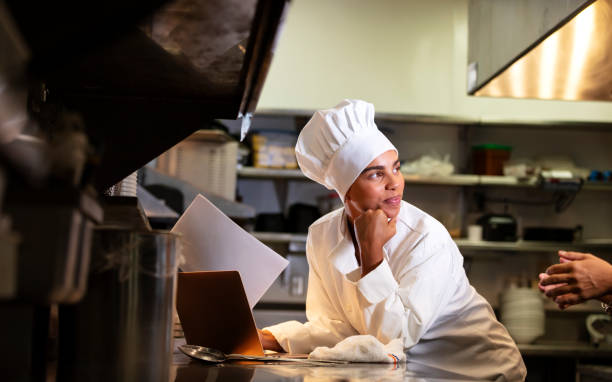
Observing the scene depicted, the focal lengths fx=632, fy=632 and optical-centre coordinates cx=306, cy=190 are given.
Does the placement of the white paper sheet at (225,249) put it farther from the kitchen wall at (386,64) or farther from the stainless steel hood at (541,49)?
the kitchen wall at (386,64)

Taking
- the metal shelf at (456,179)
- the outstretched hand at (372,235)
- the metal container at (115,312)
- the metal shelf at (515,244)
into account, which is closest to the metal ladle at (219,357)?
the outstretched hand at (372,235)

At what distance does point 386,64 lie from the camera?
14.9ft

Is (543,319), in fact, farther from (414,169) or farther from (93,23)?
(93,23)

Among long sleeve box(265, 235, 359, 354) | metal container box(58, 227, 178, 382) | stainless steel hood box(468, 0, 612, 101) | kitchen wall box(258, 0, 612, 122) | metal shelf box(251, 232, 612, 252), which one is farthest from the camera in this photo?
kitchen wall box(258, 0, 612, 122)

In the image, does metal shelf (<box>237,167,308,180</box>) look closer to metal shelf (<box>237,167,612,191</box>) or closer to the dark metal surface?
metal shelf (<box>237,167,612,191</box>)

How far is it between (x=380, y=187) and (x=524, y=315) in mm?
2578

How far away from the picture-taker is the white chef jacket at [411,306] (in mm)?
1567

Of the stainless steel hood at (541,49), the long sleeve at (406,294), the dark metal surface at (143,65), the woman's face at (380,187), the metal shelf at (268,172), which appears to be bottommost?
the long sleeve at (406,294)

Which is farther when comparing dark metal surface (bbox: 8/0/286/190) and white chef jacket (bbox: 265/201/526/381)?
white chef jacket (bbox: 265/201/526/381)

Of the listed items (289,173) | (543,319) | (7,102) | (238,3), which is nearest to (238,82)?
(238,3)

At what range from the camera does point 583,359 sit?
415 centimetres

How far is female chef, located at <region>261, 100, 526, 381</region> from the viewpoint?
5.18 feet

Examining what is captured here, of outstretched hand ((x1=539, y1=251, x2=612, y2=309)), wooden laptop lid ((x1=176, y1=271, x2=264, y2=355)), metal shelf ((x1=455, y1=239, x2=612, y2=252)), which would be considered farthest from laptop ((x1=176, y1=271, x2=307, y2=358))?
metal shelf ((x1=455, y1=239, x2=612, y2=252))

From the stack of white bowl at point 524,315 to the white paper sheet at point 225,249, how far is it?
9.38ft
